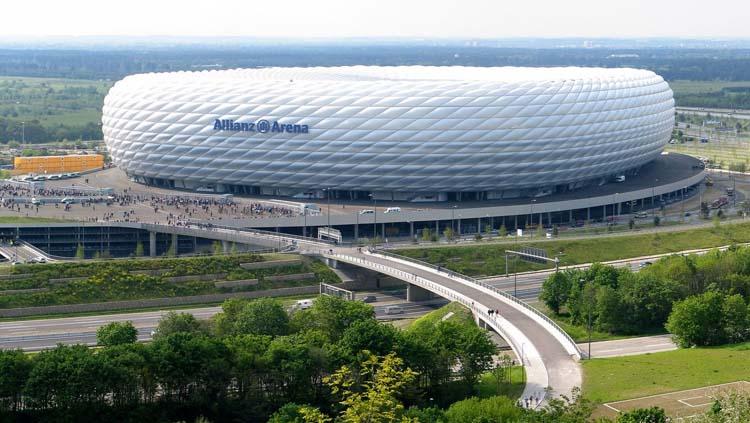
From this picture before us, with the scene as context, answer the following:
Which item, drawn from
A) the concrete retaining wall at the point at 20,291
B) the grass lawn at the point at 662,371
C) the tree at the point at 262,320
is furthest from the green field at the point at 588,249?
the grass lawn at the point at 662,371

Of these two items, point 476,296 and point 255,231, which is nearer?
point 476,296

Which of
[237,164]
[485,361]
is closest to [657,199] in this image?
[237,164]

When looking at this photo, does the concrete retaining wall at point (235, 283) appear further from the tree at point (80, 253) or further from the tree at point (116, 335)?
the tree at point (116, 335)

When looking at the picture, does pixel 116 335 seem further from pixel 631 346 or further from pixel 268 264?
pixel 631 346

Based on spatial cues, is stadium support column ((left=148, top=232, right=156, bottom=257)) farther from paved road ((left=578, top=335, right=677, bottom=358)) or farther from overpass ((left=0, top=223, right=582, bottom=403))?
paved road ((left=578, top=335, right=677, bottom=358))

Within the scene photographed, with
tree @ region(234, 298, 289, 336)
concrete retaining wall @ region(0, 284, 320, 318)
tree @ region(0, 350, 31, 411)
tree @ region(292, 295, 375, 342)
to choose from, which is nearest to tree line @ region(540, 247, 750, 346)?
tree @ region(292, 295, 375, 342)

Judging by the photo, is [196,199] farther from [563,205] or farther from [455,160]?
[563,205]

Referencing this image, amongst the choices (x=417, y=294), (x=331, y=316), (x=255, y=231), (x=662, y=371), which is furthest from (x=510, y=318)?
(x=255, y=231)
